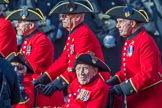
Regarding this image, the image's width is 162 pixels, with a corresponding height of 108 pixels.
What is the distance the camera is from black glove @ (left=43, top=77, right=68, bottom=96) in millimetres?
9648

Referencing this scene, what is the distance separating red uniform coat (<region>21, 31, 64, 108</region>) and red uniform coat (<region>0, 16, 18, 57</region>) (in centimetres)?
20

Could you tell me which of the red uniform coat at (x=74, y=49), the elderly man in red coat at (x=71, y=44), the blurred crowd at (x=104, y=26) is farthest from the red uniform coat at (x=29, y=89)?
the blurred crowd at (x=104, y=26)

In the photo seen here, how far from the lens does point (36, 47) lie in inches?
412

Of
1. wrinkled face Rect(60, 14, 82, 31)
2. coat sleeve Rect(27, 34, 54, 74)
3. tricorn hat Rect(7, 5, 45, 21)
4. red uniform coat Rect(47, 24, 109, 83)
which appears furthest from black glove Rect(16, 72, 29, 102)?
tricorn hat Rect(7, 5, 45, 21)

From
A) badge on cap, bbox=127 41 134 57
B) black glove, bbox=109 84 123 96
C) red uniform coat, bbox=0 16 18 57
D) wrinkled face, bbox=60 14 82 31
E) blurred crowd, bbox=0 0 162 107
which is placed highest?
wrinkled face, bbox=60 14 82 31

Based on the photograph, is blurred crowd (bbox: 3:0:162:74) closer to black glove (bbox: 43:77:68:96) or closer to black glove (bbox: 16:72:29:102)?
black glove (bbox: 43:77:68:96)

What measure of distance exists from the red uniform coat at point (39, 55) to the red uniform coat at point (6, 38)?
203 millimetres

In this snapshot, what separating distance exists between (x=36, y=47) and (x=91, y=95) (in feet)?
5.38

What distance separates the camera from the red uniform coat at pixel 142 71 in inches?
360

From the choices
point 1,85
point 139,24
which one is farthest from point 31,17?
point 1,85

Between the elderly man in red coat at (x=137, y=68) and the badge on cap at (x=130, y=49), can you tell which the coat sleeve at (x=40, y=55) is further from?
the badge on cap at (x=130, y=49)

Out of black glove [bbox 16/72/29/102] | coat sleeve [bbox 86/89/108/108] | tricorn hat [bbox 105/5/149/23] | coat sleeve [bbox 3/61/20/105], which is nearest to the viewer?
coat sleeve [bbox 3/61/20/105]

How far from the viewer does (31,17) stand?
10.6 metres

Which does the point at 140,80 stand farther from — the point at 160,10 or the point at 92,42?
the point at 160,10
